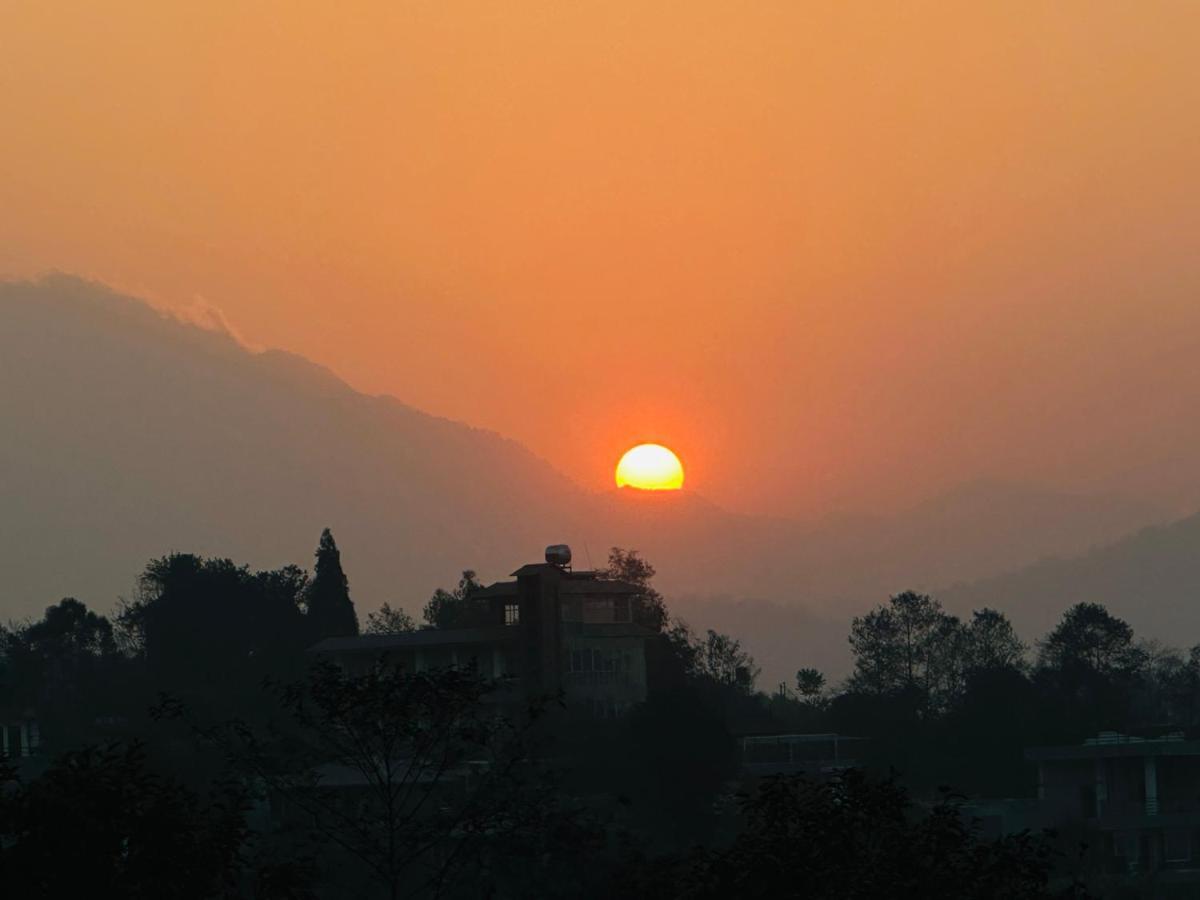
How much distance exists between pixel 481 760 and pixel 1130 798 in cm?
3523

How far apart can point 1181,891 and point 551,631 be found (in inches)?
1629

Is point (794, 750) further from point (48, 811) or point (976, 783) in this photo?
point (48, 811)

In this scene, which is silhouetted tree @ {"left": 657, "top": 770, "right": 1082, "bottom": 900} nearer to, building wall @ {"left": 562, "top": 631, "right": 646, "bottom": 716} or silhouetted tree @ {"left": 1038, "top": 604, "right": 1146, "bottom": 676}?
building wall @ {"left": 562, "top": 631, "right": 646, "bottom": 716}

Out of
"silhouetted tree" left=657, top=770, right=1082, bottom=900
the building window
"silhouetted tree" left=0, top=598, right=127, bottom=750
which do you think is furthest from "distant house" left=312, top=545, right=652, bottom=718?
"silhouetted tree" left=657, top=770, right=1082, bottom=900

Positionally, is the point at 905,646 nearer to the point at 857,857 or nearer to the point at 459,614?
the point at 459,614

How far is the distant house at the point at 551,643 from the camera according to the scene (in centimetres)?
11812

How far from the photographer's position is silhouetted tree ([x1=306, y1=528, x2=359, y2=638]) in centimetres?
14288

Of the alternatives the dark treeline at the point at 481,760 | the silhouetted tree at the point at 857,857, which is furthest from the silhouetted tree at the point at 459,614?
the silhouetted tree at the point at 857,857

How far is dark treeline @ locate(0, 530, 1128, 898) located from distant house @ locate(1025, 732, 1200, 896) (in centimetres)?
658

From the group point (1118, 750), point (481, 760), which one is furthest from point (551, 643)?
Answer: point (1118, 750)

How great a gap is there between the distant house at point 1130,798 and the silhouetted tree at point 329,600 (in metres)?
57.7

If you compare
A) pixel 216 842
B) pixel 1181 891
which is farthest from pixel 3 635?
pixel 216 842

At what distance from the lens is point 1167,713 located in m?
176

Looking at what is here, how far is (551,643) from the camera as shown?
118m
